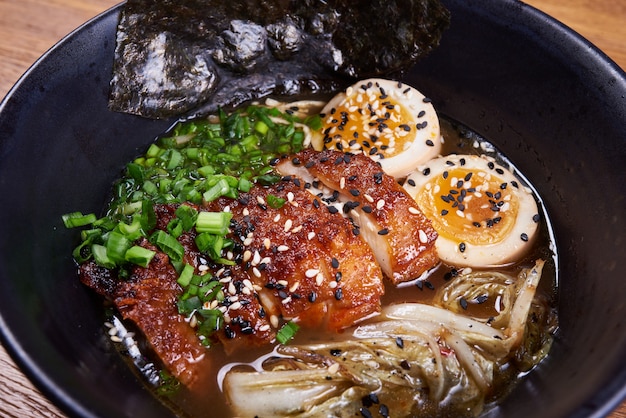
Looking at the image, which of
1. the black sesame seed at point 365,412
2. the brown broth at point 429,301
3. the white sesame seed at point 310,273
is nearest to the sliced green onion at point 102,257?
the brown broth at point 429,301

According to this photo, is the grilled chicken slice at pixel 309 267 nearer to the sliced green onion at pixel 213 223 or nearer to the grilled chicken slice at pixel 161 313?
the sliced green onion at pixel 213 223

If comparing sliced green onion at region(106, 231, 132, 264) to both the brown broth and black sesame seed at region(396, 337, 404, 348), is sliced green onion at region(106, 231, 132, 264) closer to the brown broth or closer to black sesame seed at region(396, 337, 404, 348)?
the brown broth

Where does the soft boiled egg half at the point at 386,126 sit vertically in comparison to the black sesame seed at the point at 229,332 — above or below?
above

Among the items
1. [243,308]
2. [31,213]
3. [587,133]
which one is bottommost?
[243,308]

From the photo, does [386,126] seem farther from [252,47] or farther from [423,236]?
[252,47]

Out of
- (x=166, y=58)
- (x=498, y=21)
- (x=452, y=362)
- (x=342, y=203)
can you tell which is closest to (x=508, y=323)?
(x=452, y=362)

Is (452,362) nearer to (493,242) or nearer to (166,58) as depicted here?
(493,242)

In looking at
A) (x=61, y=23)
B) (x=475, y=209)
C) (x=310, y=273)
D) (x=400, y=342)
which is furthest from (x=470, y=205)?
(x=61, y=23)
